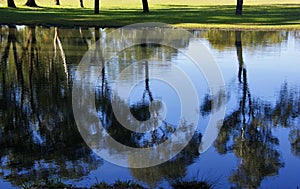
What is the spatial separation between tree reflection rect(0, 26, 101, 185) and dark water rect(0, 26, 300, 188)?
2 cm

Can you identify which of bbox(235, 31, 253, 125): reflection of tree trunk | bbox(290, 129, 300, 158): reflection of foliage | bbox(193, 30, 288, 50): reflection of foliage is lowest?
bbox(193, 30, 288, 50): reflection of foliage

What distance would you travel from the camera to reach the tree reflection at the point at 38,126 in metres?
8.24

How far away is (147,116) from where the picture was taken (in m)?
11.8

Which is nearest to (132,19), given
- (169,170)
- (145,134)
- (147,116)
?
(147,116)

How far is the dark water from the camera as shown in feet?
26.7

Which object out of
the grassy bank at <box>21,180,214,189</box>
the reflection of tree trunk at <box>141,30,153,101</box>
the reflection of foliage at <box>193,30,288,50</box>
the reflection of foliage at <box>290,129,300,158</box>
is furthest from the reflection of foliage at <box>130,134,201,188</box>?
the reflection of foliage at <box>193,30,288,50</box>

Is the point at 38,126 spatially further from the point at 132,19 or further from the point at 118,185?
the point at 132,19

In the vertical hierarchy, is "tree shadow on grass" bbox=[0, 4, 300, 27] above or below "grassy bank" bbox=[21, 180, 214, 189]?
below

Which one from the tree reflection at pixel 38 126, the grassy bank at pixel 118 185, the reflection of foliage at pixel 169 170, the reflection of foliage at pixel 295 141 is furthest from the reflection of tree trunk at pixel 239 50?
the grassy bank at pixel 118 185

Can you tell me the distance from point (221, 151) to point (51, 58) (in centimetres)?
1140

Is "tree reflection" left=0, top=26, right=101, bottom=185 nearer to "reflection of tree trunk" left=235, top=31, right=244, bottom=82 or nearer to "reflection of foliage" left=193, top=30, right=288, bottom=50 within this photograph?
"reflection of tree trunk" left=235, top=31, right=244, bottom=82

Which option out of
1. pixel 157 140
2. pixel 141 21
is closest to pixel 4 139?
pixel 157 140

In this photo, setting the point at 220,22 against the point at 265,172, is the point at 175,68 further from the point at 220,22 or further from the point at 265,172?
the point at 220,22

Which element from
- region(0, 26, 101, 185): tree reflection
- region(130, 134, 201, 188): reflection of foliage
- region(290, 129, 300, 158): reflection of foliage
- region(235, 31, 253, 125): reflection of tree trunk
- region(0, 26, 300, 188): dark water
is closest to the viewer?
region(130, 134, 201, 188): reflection of foliage
